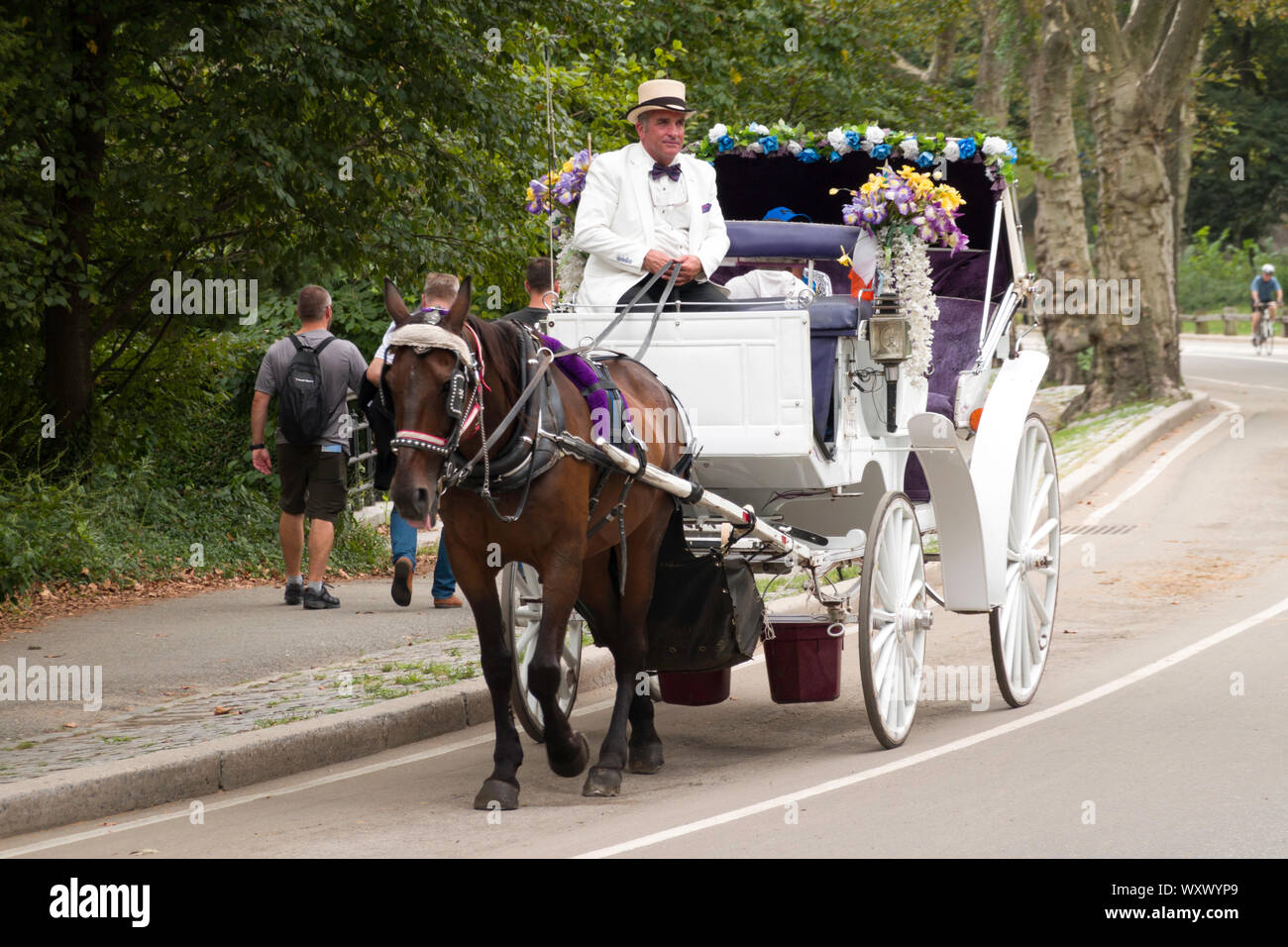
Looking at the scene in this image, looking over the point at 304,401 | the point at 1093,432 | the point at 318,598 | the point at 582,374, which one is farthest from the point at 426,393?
the point at 1093,432

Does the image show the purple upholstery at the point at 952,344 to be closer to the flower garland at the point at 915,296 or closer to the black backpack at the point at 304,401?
the flower garland at the point at 915,296

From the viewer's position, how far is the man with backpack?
11.8 meters

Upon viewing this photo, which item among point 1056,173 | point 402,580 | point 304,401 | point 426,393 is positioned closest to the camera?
point 426,393

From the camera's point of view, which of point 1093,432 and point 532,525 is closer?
point 532,525

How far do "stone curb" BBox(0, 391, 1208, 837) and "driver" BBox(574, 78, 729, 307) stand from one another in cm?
230

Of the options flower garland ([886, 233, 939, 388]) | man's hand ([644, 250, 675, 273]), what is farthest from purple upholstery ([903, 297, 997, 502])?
man's hand ([644, 250, 675, 273])

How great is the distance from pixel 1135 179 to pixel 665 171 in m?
16.0

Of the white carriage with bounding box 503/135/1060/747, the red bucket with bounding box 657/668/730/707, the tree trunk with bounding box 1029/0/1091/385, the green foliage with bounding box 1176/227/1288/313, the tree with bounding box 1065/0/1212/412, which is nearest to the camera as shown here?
the white carriage with bounding box 503/135/1060/747

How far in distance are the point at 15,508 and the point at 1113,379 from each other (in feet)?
50.4

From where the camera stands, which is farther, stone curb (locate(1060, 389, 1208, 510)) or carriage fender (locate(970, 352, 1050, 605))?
stone curb (locate(1060, 389, 1208, 510))

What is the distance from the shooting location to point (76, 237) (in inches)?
530

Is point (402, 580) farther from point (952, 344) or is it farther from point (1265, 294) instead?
point (1265, 294)

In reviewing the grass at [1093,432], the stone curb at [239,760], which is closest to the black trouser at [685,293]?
the stone curb at [239,760]

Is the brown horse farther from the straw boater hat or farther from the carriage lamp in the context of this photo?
the straw boater hat
